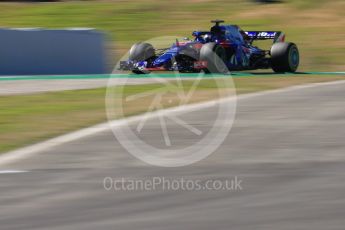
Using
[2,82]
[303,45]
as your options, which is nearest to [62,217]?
[2,82]

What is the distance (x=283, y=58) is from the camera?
68.2 feet

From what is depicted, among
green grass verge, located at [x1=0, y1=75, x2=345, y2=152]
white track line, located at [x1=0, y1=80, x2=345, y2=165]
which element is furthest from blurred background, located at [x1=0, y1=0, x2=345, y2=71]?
white track line, located at [x1=0, y1=80, x2=345, y2=165]

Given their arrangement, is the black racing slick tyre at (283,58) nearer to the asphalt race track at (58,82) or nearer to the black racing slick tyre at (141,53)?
the asphalt race track at (58,82)

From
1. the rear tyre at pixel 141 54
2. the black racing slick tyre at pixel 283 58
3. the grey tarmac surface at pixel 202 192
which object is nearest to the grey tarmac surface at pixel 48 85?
the rear tyre at pixel 141 54

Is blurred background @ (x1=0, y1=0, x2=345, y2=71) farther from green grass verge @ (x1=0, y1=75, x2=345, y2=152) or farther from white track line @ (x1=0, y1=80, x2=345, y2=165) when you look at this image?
white track line @ (x1=0, y1=80, x2=345, y2=165)

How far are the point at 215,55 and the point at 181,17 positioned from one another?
42.3ft

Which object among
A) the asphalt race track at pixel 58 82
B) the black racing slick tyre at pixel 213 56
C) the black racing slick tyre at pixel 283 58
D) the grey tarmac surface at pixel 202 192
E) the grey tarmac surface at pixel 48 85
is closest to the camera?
the grey tarmac surface at pixel 202 192

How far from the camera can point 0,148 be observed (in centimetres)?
904

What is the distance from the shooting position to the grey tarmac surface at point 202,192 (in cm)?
579

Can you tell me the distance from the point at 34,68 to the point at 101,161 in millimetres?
13261

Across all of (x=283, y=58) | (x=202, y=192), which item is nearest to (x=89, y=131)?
(x=202, y=192)

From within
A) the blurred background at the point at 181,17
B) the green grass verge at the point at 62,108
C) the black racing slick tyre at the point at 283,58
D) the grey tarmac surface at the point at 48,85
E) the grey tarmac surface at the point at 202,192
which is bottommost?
the blurred background at the point at 181,17

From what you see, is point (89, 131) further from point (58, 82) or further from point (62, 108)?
point (58, 82)

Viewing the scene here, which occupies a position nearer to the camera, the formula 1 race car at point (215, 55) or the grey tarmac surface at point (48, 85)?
the grey tarmac surface at point (48, 85)
